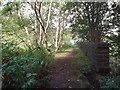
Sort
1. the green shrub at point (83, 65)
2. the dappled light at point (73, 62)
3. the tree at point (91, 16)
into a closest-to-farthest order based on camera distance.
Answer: the dappled light at point (73, 62)
the green shrub at point (83, 65)
the tree at point (91, 16)

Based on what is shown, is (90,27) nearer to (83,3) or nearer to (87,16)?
(87,16)

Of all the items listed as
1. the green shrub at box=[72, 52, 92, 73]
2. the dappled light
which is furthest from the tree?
the green shrub at box=[72, 52, 92, 73]

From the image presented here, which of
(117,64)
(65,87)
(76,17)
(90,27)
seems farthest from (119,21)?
(65,87)

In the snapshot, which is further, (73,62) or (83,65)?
(73,62)

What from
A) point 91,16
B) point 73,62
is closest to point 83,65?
point 73,62

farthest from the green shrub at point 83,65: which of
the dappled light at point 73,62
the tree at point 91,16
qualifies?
the tree at point 91,16

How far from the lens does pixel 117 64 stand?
3.68m

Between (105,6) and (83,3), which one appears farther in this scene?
(83,3)

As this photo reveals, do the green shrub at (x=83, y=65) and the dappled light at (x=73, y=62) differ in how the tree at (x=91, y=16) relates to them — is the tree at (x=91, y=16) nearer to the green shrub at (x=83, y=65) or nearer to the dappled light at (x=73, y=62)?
the dappled light at (x=73, y=62)

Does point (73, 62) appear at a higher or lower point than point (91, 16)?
lower

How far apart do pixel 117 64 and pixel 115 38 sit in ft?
3.57

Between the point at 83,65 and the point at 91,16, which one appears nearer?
the point at 83,65

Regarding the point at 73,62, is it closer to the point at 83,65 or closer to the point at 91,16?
the point at 83,65

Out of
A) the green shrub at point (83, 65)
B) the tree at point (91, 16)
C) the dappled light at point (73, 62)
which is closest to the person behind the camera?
the dappled light at point (73, 62)
